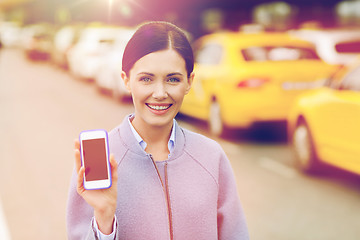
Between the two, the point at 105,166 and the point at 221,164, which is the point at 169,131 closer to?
the point at 221,164

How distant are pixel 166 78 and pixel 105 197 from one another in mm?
490

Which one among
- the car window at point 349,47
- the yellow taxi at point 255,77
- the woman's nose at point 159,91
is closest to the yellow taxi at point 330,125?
the yellow taxi at point 255,77

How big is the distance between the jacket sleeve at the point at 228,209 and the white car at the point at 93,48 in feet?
55.7

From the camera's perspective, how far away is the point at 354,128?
6418 mm

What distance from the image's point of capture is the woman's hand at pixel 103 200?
1.80 m

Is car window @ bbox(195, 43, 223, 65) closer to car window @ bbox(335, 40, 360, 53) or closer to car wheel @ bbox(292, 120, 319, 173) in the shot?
car window @ bbox(335, 40, 360, 53)

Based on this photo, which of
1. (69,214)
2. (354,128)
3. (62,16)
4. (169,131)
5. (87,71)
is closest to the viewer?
(69,214)

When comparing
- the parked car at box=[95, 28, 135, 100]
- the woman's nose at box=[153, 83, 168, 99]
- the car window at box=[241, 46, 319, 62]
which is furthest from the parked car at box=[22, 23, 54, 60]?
the woman's nose at box=[153, 83, 168, 99]

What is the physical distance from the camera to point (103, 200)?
1.80 meters

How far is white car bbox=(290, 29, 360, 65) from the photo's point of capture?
34.4ft

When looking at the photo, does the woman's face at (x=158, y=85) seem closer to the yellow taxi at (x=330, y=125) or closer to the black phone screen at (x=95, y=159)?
the black phone screen at (x=95, y=159)

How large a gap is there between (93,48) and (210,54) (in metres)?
9.51

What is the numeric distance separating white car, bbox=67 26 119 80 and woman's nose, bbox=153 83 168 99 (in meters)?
17.0

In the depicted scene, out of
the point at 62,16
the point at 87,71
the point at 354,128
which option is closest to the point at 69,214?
the point at 354,128
